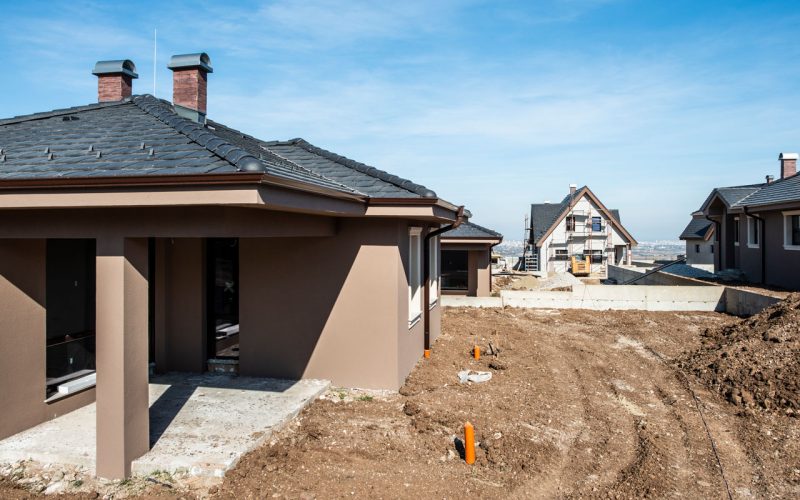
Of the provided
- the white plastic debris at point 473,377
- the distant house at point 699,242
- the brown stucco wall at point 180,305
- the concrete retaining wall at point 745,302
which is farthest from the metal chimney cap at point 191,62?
the distant house at point 699,242

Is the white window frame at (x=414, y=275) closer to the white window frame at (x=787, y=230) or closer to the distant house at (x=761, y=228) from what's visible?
the distant house at (x=761, y=228)

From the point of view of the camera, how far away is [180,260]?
8164mm

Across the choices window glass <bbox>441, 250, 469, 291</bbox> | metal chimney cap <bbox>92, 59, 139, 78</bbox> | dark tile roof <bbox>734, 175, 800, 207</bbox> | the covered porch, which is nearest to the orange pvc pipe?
the covered porch

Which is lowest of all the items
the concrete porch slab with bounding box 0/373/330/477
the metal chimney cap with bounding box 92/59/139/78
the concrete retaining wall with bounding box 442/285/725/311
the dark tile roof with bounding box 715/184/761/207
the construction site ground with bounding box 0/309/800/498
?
the construction site ground with bounding box 0/309/800/498

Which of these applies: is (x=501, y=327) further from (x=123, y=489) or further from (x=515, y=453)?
(x=123, y=489)

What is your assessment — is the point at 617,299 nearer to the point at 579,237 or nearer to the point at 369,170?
the point at 369,170

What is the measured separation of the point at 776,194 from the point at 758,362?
11.8 meters

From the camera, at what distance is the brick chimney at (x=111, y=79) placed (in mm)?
9664

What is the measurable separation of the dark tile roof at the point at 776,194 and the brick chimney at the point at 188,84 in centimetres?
1616

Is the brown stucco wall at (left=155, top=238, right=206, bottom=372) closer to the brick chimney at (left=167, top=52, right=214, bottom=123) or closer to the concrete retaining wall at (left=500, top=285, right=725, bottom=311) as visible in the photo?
the brick chimney at (left=167, top=52, right=214, bottom=123)

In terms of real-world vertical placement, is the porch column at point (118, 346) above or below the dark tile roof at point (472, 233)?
A: below

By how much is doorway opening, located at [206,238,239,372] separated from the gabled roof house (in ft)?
0.07

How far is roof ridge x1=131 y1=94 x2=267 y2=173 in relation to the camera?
448 cm

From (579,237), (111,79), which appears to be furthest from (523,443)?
(579,237)
